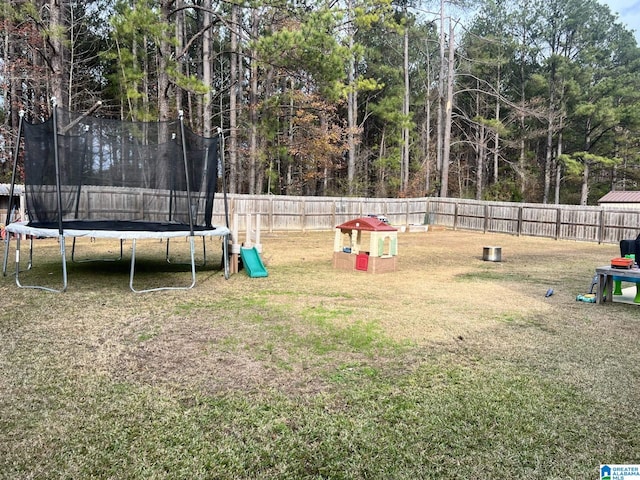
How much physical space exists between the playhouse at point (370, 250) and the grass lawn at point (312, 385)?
1.67 m

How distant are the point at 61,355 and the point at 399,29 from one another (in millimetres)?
16292

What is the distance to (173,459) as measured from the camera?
188 centimetres

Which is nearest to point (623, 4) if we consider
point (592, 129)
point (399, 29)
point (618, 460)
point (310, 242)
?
point (592, 129)

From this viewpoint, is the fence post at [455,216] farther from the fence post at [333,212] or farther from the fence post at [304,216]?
the fence post at [304,216]

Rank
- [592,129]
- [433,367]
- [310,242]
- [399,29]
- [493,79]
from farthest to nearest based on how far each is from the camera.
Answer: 1. [493,79]
2. [592,129]
3. [399,29]
4. [310,242]
5. [433,367]

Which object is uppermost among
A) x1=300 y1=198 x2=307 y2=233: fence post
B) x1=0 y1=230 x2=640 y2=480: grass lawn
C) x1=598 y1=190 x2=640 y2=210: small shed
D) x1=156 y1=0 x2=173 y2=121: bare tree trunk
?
x1=156 y1=0 x2=173 y2=121: bare tree trunk

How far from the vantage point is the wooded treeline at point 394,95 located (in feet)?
54.3

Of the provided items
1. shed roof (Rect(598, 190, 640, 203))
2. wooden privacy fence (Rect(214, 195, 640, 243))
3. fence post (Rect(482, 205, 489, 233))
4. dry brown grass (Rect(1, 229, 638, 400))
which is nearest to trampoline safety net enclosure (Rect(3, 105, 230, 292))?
dry brown grass (Rect(1, 229, 638, 400))

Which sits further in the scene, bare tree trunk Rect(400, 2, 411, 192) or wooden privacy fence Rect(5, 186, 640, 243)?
bare tree trunk Rect(400, 2, 411, 192)

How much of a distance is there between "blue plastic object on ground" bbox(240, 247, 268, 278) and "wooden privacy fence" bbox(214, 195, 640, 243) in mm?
5326

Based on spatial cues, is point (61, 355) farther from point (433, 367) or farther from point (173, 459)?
point (433, 367)

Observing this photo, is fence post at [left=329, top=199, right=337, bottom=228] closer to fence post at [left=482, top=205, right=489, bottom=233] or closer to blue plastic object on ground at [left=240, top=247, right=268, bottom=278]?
fence post at [left=482, top=205, right=489, bottom=233]

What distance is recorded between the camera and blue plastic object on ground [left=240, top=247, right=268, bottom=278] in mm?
6357

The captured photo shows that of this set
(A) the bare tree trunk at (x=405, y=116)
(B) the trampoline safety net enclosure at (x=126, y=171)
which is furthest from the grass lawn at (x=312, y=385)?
(A) the bare tree trunk at (x=405, y=116)
